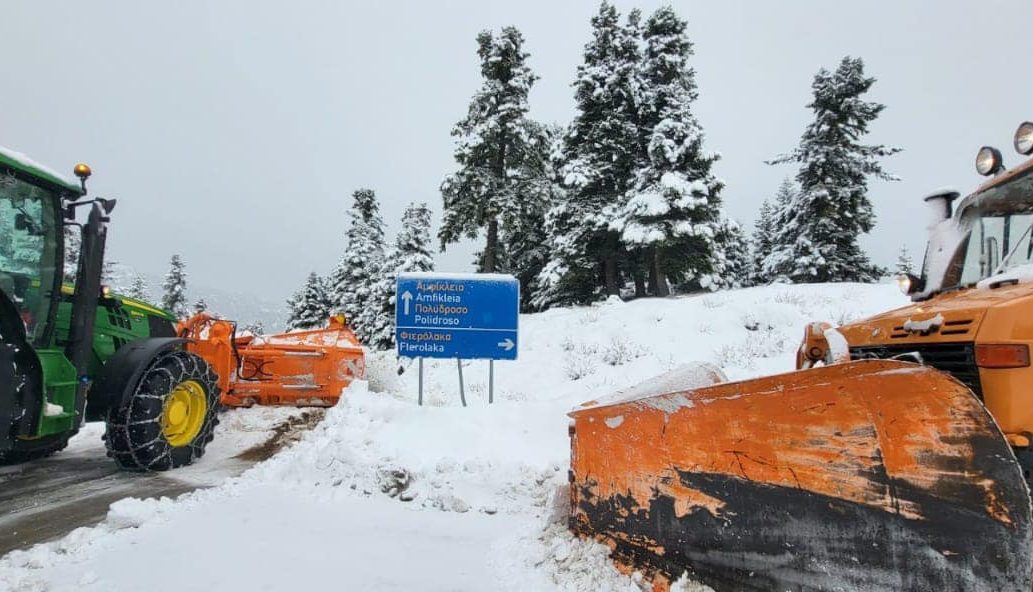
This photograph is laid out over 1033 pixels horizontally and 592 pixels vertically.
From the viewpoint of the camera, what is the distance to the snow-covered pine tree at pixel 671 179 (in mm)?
17609

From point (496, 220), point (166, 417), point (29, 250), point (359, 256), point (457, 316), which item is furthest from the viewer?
point (359, 256)

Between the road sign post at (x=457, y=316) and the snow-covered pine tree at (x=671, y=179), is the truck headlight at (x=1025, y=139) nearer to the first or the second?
the road sign post at (x=457, y=316)

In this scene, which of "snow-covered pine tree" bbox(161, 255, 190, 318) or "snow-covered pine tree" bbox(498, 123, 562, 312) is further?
"snow-covered pine tree" bbox(161, 255, 190, 318)

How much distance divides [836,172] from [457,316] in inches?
882

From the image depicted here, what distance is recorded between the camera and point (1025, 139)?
10.7ft

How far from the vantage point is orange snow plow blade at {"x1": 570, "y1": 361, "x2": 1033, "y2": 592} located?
2.07 m

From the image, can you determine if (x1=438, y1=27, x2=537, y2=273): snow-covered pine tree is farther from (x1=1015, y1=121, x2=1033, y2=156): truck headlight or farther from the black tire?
(x1=1015, y1=121, x2=1033, y2=156): truck headlight

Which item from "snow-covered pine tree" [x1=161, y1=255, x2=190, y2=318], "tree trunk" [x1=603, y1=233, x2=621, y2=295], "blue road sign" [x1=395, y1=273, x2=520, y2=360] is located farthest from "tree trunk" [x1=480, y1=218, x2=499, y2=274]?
"snow-covered pine tree" [x1=161, y1=255, x2=190, y2=318]

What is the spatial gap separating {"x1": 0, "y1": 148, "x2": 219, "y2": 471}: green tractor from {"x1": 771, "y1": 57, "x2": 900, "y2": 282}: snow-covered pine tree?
23913 mm

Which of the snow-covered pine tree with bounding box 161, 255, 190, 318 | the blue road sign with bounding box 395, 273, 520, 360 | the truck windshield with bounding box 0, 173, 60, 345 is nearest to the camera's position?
the truck windshield with bounding box 0, 173, 60, 345

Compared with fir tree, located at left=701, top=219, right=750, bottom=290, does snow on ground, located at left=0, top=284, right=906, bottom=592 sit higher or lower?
lower

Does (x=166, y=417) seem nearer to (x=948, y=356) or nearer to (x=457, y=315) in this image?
(x=457, y=315)

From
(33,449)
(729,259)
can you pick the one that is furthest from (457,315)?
(729,259)

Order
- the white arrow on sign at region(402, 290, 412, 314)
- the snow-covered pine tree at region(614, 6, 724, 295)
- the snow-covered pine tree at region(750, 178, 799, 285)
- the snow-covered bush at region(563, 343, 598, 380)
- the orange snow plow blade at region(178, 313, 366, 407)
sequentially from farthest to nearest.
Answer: the snow-covered pine tree at region(750, 178, 799, 285)
the snow-covered pine tree at region(614, 6, 724, 295)
the snow-covered bush at region(563, 343, 598, 380)
the orange snow plow blade at region(178, 313, 366, 407)
the white arrow on sign at region(402, 290, 412, 314)
